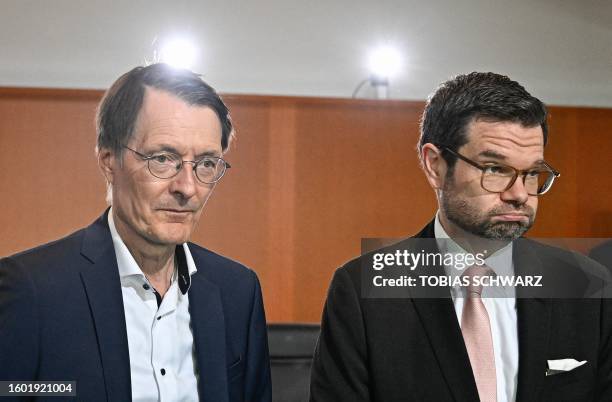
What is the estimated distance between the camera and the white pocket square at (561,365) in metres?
1.52

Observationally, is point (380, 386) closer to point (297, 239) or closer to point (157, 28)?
point (297, 239)

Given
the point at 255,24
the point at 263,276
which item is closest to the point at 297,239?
the point at 263,276

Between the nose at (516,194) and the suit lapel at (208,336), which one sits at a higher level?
the nose at (516,194)

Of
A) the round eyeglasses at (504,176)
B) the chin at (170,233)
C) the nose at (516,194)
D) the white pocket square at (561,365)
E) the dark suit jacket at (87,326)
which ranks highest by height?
the round eyeglasses at (504,176)

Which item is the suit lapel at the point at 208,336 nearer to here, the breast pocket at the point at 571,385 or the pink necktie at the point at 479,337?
the pink necktie at the point at 479,337

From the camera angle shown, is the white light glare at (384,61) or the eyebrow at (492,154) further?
the white light glare at (384,61)

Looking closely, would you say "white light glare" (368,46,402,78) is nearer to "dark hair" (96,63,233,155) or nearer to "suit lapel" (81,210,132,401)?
"dark hair" (96,63,233,155)

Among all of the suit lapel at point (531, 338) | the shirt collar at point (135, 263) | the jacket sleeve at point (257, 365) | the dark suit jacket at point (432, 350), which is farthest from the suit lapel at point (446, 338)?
the shirt collar at point (135, 263)

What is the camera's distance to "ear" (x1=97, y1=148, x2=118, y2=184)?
156cm

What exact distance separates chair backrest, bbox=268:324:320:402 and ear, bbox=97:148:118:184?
3.28 feet

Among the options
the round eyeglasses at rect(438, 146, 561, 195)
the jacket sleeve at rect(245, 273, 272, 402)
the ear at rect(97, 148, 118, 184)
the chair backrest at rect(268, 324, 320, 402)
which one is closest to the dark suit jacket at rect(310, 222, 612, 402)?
the jacket sleeve at rect(245, 273, 272, 402)

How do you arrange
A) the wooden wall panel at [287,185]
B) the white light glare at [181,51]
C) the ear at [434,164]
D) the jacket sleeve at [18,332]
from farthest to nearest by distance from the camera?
1. the white light glare at [181,51]
2. the wooden wall panel at [287,185]
3. the ear at [434,164]
4. the jacket sleeve at [18,332]

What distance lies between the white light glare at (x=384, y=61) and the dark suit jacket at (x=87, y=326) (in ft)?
9.21

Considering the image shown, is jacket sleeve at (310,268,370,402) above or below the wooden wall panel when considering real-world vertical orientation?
below
